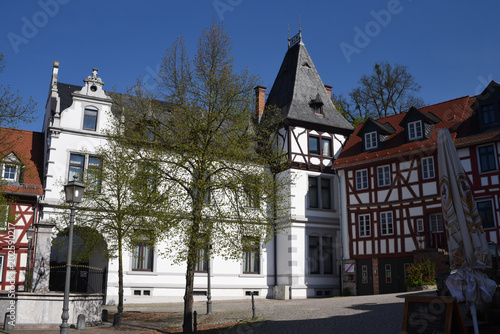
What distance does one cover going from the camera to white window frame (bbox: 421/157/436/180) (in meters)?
25.7

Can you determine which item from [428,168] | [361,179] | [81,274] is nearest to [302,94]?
[361,179]

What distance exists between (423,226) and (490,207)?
3.30 metres

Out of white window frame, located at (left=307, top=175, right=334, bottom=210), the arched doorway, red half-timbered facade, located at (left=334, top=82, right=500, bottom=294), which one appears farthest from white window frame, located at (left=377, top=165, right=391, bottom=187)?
the arched doorway

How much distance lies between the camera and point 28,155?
26.9 m

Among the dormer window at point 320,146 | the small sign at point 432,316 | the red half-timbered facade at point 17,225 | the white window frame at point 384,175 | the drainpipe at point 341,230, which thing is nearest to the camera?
the small sign at point 432,316

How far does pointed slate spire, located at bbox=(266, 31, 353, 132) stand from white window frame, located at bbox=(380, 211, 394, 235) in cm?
668

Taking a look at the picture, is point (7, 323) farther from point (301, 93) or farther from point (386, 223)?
point (301, 93)

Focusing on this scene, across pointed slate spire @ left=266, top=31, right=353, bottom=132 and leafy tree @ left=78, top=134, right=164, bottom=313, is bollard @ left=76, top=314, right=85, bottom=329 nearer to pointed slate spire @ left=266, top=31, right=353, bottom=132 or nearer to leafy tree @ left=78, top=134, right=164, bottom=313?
leafy tree @ left=78, top=134, right=164, bottom=313

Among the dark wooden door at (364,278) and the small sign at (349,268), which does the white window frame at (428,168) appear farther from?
the small sign at (349,268)

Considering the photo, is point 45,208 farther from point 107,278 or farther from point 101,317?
point 101,317

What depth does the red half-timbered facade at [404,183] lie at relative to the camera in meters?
24.2

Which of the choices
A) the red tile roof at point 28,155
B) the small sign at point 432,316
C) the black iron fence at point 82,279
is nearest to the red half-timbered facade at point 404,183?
the black iron fence at point 82,279

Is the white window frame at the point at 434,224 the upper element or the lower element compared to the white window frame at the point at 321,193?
lower

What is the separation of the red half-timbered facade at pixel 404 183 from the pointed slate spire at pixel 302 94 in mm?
2715
